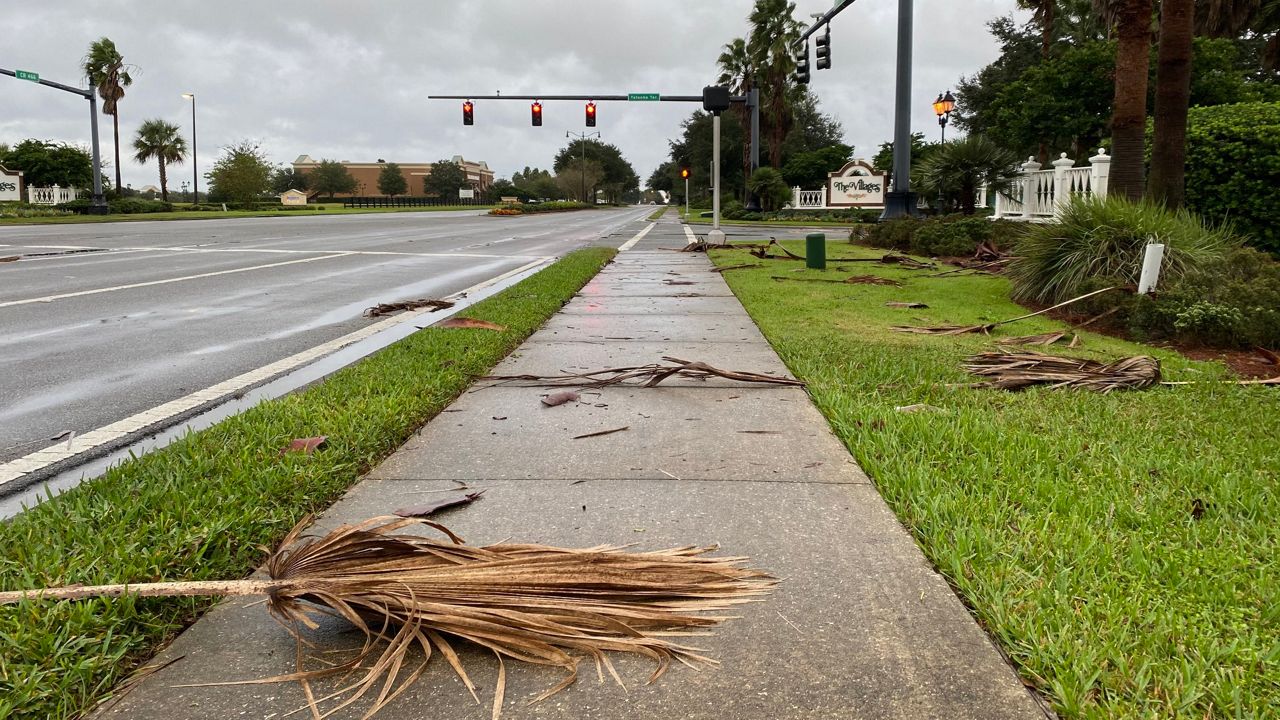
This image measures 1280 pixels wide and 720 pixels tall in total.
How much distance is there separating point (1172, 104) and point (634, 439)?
31.1 feet

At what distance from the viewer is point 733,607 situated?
2.37 m

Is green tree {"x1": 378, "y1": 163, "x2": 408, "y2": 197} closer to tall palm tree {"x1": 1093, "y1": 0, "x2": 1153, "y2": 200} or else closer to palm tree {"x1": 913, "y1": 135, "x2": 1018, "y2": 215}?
palm tree {"x1": 913, "y1": 135, "x2": 1018, "y2": 215}

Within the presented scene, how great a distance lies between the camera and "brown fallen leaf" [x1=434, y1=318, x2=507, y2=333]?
7.17m

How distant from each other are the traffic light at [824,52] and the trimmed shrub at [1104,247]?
1644 centimetres

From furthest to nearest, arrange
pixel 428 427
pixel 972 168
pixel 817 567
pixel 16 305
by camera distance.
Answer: pixel 972 168 < pixel 16 305 < pixel 428 427 < pixel 817 567

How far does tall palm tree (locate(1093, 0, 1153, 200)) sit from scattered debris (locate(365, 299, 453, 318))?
803 centimetres

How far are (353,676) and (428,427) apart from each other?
2348 mm

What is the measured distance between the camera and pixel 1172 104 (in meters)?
10.3

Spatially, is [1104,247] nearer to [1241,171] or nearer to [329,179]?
[1241,171]

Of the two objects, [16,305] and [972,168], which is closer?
[16,305]

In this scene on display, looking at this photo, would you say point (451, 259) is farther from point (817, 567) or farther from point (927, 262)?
point (817, 567)

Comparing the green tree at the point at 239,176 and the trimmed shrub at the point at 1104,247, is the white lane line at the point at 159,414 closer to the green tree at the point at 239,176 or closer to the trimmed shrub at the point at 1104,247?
the trimmed shrub at the point at 1104,247

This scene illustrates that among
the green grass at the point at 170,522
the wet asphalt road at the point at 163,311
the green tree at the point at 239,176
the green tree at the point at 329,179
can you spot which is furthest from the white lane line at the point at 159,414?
the green tree at the point at 329,179

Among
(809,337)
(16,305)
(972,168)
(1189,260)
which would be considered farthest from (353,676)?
(972,168)
